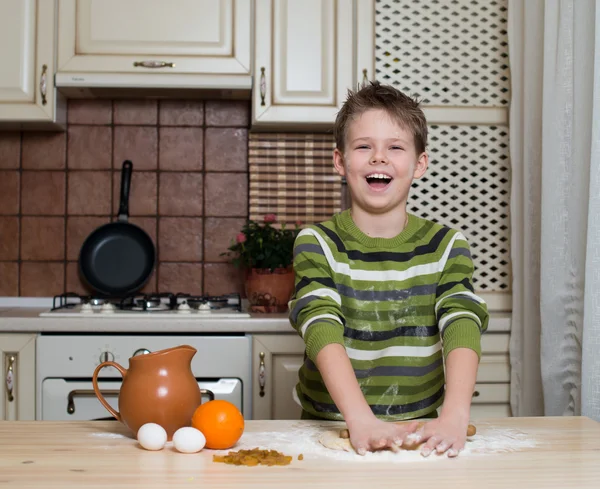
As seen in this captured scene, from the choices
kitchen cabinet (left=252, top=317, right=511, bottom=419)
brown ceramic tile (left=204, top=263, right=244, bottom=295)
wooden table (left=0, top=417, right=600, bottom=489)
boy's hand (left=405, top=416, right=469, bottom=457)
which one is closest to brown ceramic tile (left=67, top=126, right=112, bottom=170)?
brown ceramic tile (left=204, top=263, right=244, bottom=295)

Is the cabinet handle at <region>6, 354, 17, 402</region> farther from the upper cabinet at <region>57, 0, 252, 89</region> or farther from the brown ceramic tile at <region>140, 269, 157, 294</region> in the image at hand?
the upper cabinet at <region>57, 0, 252, 89</region>

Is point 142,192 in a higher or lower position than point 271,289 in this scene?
higher

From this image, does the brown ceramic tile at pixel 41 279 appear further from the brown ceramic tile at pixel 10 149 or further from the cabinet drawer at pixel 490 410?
the cabinet drawer at pixel 490 410

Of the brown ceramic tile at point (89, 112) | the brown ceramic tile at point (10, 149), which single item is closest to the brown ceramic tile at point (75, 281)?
the brown ceramic tile at point (10, 149)

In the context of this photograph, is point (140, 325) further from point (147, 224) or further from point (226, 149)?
point (226, 149)

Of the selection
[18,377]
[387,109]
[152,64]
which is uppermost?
[152,64]

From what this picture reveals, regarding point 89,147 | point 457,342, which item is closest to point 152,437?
point 457,342

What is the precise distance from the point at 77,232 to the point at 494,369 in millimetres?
1544

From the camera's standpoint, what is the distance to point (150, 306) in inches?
94.0

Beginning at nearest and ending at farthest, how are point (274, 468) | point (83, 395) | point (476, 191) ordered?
point (274, 468), point (83, 395), point (476, 191)

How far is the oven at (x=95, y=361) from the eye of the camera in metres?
2.14

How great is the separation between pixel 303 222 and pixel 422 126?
1.35m

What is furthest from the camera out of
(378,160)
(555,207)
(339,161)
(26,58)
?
(26,58)

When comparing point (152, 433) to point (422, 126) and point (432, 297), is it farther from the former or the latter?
point (422, 126)
